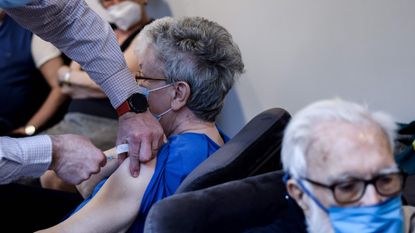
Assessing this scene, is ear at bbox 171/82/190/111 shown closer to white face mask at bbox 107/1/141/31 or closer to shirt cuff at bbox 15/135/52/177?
shirt cuff at bbox 15/135/52/177

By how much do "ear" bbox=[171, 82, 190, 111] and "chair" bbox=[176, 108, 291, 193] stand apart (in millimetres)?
223

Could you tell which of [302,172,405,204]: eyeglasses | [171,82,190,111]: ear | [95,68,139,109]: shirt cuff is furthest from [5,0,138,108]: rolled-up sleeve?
[302,172,405,204]: eyeglasses

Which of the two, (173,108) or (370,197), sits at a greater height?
(370,197)

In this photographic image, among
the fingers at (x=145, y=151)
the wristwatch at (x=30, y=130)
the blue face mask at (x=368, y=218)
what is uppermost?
the blue face mask at (x=368, y=218)

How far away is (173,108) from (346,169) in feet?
2.39

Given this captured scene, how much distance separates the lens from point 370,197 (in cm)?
117

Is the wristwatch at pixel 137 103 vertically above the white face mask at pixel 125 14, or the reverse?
the wristwatch at pixel 137 103

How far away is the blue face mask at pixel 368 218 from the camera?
1.15 meters

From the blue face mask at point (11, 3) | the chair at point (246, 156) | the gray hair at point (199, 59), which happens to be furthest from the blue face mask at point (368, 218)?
the blue face mask at point (11, 3)

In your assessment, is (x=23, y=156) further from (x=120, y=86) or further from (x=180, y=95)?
(x=180, y=95)

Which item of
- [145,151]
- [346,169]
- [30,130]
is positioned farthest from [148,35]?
[30,130]

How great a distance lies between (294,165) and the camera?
124 cm

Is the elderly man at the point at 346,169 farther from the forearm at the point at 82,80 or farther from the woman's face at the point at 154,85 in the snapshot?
the forearm at the point at 82,80

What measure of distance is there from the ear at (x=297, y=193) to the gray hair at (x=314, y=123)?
2cm
